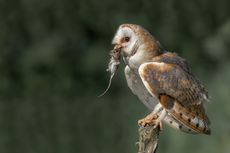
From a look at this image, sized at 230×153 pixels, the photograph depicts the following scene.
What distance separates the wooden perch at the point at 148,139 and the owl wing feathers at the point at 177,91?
0.65ft

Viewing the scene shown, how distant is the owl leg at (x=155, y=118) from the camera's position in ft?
22.6

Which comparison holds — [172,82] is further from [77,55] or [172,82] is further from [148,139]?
[77,55]

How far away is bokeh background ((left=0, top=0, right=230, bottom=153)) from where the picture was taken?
1472 centimetres

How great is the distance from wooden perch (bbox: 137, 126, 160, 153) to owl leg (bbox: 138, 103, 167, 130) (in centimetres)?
3

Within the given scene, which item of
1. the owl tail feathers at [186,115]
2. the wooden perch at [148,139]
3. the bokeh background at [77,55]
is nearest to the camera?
the wooden perch at [148,139]

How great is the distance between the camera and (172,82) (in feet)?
23.1

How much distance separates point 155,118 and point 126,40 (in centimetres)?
58

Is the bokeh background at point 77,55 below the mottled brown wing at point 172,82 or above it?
above

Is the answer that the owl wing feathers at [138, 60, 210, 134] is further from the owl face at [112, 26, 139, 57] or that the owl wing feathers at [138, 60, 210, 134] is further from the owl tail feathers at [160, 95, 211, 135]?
the owl face at [112, 26, 139, 57]

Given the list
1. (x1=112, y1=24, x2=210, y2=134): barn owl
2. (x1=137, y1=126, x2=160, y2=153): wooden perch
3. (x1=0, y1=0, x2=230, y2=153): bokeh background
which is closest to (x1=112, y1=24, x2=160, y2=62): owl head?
(x1=112, y1=24, x2=210, y2=134): barn owl

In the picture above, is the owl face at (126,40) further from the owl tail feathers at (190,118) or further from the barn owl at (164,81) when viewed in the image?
the owl tail feathers at (190,118)

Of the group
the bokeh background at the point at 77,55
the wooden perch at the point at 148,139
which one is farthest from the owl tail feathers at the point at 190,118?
the bokeh background at the point at 77,55

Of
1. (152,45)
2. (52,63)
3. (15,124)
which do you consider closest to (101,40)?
(52,63)

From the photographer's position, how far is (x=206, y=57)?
57.1 ft
